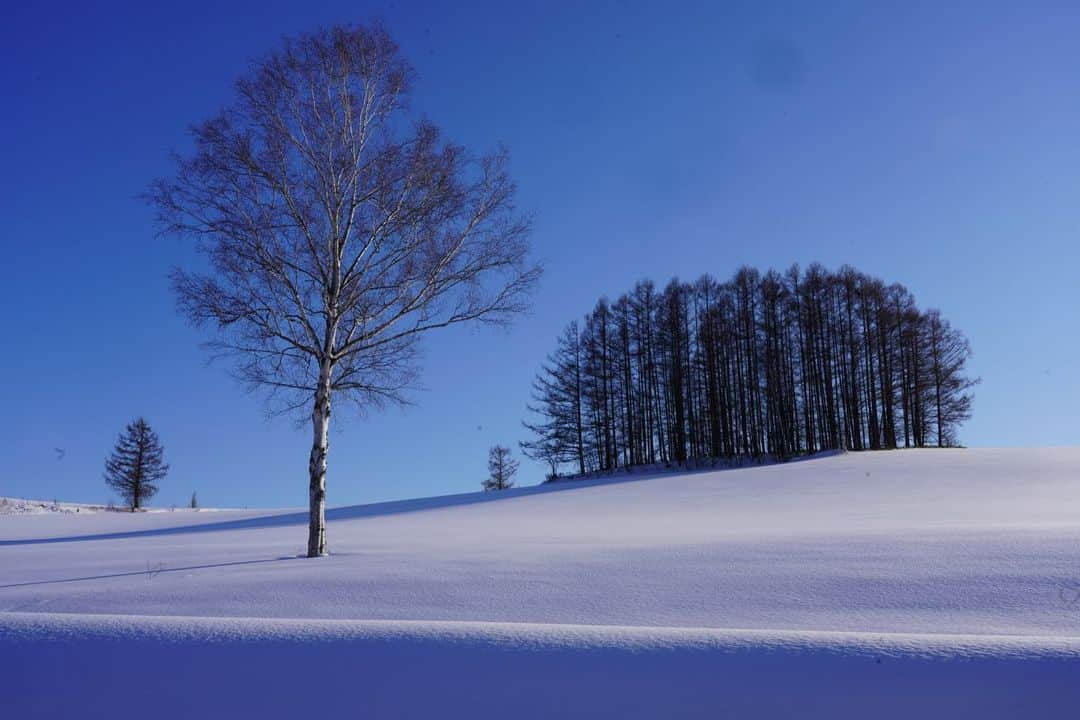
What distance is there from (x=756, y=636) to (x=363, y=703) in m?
1.97

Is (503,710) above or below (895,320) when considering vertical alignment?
below

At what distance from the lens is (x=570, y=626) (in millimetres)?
3836

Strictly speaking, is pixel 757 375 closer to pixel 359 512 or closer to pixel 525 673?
pixel 359 512

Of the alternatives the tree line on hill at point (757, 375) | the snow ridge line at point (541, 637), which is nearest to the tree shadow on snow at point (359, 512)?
the tree line on hill at point (757, 375)

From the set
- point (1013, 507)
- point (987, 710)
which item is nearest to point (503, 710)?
point (987, 710)

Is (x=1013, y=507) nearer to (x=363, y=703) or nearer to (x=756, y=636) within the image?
(x=756, y=636)

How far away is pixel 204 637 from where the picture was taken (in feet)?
Answer: 12.8

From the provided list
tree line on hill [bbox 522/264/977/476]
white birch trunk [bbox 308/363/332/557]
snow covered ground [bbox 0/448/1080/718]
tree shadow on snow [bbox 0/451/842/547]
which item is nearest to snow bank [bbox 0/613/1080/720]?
snow covered ground [bbox 0/448/1080/718]

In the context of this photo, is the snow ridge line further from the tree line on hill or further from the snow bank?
the tree line on hill

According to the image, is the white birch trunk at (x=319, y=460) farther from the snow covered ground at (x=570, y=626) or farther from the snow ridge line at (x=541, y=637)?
the snow ridge line at (x=541, y=637)

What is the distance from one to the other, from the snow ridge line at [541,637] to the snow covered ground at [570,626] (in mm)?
16

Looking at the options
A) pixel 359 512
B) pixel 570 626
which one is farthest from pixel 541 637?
pixel 359 512

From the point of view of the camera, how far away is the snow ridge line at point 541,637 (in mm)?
3232

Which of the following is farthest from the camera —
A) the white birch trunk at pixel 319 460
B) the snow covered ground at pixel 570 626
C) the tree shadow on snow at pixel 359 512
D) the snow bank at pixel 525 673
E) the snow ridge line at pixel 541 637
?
the tree shadow on snow at pixel 359 512
